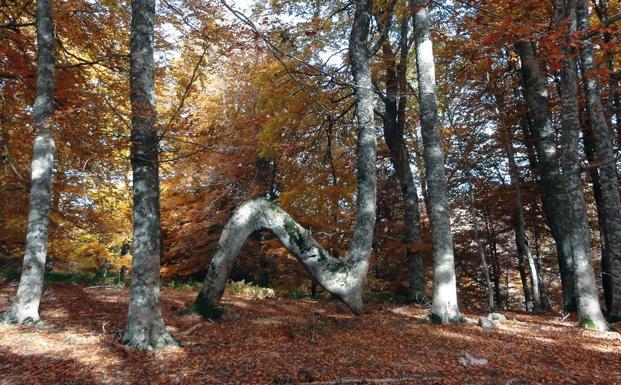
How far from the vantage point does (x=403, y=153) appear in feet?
40.9

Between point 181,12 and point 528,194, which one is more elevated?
point 181,12

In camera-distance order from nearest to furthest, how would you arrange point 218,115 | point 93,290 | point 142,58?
point 142,58 → point 93,290 → point 218,115

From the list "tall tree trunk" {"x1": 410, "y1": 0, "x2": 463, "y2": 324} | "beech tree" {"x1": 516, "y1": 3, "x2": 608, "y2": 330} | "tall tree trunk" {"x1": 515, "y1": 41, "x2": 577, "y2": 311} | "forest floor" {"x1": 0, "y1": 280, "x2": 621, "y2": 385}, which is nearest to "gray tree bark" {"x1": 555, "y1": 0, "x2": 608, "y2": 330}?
"beech tree" {"x1": 516, "y1": 3, "x2": 608, "y2": 330}

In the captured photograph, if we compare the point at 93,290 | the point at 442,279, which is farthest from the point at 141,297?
the point at 93,290

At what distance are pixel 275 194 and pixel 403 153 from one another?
6030 mm

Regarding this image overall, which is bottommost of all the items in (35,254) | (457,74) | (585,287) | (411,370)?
(411,370)

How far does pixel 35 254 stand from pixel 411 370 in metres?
6.33

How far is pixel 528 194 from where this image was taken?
603 inches

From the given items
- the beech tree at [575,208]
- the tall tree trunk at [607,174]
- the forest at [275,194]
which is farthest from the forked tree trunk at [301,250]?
the tall tree trunk at [607,174]

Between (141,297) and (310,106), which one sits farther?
(310,106)

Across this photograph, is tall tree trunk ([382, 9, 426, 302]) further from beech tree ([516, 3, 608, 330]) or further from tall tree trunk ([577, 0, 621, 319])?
tall tree trunk ([577, 0, 621, 319])

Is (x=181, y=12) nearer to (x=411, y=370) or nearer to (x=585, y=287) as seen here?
(x=411, y=370)

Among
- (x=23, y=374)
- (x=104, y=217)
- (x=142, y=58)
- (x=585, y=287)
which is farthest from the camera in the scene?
(x=104, y=217)

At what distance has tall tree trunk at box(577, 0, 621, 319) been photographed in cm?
781
